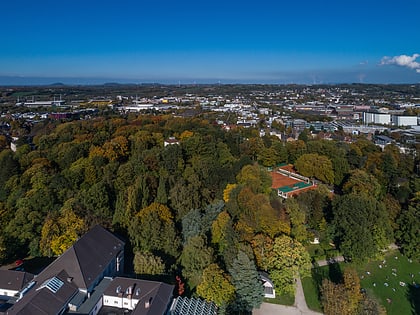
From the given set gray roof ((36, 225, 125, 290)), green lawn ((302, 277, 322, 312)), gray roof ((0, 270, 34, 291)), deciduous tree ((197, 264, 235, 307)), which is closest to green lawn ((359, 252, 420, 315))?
green lawn ((302, 277, 322, 312))

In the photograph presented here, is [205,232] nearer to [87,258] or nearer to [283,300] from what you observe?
[283,300]

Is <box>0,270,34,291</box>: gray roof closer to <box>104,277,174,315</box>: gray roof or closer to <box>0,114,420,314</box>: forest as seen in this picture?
<box>0,114,420,314</box>: forest

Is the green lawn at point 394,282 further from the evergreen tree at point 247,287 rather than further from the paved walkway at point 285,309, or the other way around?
the evergreen tree at point 247,287

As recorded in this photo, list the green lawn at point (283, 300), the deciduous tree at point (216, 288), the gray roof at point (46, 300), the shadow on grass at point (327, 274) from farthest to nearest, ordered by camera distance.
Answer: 1. the shadow on grass at point (327, 274)
2. the green lawn at point (283, 300)
3. the deciduous tree at point (216, 288)
4. the gray roof at point (46, 300)

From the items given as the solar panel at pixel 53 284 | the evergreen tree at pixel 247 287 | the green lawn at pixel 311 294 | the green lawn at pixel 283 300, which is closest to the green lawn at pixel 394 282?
the green lawn at pixel 311 294

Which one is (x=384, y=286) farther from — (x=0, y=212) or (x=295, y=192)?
(x=0, y=212)
